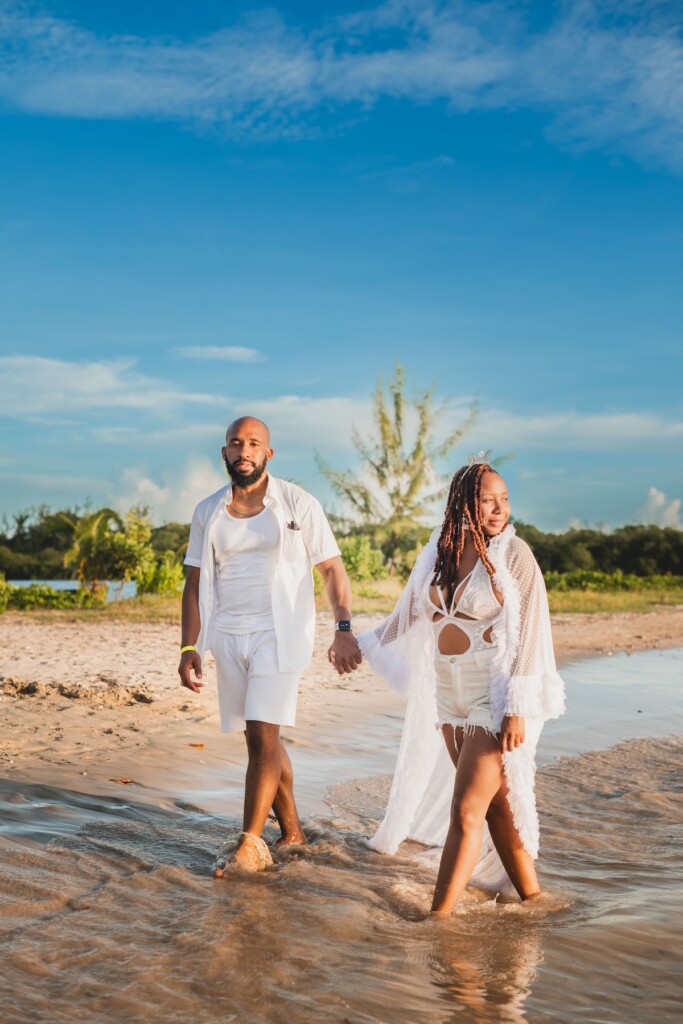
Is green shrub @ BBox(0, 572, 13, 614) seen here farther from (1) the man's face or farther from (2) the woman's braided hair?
(2) the woman's braided hair

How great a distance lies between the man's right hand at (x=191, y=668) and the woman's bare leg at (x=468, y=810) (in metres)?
1.73

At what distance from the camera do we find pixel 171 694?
1142 cm

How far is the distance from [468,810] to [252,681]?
4.99 ft

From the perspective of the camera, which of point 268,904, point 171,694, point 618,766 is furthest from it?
point 171,694

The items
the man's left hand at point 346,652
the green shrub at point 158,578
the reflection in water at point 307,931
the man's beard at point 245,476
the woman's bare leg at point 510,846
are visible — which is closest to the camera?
the reflection in water at point 307,931

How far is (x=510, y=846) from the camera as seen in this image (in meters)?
5.15

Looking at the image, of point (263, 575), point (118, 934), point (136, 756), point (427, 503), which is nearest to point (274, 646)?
point (263, 575)

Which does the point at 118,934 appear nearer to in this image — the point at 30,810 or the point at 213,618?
the point at 213,618

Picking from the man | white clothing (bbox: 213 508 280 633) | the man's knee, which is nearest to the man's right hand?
the man

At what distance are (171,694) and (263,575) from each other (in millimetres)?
5992

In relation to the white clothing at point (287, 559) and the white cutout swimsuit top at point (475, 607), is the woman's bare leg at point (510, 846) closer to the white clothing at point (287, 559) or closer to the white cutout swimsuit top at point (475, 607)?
the white cutout swimsuit top at point (475, 607)

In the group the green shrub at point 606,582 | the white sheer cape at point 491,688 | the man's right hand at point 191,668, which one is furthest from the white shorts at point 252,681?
the green shrub at point 606,582

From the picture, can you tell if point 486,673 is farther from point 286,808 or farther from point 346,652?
point 286,808

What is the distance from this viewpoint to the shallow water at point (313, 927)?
401 centimetres
